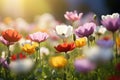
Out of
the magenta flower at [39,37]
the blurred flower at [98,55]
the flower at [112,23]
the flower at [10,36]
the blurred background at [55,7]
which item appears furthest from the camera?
the blurred background at [55,7]

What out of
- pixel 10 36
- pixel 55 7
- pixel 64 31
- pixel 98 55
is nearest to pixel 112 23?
pixel 64 31

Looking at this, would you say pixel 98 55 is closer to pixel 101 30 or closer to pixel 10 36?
pixel 10 36

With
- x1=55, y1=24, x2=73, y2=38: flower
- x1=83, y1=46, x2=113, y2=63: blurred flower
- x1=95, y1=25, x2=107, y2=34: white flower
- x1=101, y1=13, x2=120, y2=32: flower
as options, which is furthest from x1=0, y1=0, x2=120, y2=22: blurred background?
x1=83, y1=46, x2=113, y2=63: blurred flower

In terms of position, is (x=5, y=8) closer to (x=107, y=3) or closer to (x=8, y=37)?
(x=107, y=3)

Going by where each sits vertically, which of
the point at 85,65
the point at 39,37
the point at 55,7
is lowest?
the point at 85,65

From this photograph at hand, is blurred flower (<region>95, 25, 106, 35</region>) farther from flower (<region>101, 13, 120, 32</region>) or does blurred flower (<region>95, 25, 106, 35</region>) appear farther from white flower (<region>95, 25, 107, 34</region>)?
flower (<region>101, 13, 120, 32</region>)

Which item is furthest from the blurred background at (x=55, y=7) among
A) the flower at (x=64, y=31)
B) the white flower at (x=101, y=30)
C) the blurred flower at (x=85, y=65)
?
the blurred flower at (x=85, y=65)

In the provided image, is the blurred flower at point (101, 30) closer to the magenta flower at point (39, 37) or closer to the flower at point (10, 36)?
the magenta flower at point (39, 37)

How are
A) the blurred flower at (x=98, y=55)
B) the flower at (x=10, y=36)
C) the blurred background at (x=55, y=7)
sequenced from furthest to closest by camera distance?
the blurred background at (x=55, y=7)
the flower at (x=10, y=36)
the blurred flower at (x=98, y=55)
